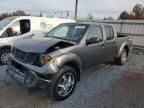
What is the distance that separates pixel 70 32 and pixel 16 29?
10.2ft

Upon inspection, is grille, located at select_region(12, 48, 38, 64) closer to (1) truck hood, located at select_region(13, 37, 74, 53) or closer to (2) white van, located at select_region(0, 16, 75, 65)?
(1) truck hood, located at select_region(13, 37, 74, 53)

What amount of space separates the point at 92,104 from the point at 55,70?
1147mm

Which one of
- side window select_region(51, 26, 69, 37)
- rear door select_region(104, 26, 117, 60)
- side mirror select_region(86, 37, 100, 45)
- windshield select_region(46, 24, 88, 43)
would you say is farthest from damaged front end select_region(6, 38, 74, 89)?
rear door select_region(104, 26, 117, 60)

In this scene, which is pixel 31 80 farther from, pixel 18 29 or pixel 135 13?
pixel 135 13

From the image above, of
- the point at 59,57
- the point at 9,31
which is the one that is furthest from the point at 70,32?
the point at 9,31

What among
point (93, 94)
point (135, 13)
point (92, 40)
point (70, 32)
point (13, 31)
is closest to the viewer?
point (93, 94)

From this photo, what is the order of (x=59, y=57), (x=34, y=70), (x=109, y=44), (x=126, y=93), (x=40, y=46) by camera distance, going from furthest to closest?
(x=109, y=44) → (x=126, y=93) → (x=40, y=46) → (x=59, y=57) → (x=34, y=70)

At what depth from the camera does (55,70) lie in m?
3.75

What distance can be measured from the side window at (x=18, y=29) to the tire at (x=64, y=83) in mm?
3816

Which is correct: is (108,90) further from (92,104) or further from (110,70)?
(110,70)

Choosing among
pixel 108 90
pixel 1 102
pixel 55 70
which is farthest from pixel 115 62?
pixel 1 102

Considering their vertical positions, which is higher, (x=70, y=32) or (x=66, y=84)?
(x=70, y=32)

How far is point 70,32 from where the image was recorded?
516 cm

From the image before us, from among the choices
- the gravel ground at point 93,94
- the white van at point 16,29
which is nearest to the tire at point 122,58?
the gravel ground at point 93,94
